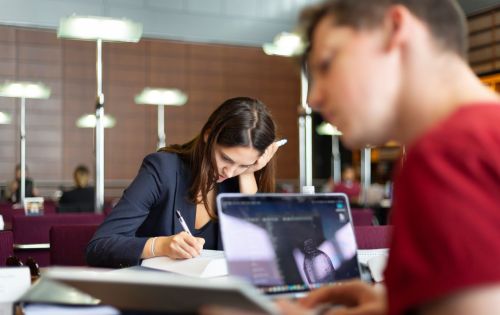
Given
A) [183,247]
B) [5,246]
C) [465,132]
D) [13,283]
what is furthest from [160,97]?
[465,132]

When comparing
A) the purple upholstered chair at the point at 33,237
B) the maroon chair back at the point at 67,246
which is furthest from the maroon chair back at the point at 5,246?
the purple upholstered chair at the point at 33,237

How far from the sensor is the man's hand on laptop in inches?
37.7

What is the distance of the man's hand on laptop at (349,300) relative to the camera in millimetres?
959

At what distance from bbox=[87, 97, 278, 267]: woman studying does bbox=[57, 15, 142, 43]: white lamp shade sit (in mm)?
2384

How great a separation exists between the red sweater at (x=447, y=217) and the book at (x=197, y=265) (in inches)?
36.5

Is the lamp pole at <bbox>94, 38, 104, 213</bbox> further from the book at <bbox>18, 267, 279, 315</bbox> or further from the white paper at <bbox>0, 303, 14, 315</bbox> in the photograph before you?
the book at <bbox>18, 267, 279, 315</bbox>

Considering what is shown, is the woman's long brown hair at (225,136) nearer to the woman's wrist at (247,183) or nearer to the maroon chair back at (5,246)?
the woman's wrist at (247,183)

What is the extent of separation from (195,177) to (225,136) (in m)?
0.19

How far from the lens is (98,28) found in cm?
444

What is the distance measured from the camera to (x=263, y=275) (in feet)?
4.15

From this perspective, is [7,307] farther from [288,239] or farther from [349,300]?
[349,300]

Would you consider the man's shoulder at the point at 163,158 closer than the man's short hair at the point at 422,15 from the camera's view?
No

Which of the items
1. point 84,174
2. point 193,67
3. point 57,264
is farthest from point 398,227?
point 193,67

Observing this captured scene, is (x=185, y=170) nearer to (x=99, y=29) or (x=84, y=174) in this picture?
(x=99, y=29)
